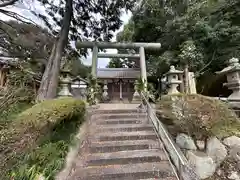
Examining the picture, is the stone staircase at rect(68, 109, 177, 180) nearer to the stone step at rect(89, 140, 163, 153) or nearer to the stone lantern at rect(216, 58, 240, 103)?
the stone step at rect(89, 140, 163, 153)

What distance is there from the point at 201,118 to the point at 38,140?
10.5ft

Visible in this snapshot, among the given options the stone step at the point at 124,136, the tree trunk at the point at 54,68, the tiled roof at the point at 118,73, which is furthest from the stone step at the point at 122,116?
the tiled roof at the point at 118,73

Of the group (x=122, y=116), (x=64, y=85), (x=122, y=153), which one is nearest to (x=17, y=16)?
(x=64, y=85)

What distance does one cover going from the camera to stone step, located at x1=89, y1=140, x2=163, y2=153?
3.58m

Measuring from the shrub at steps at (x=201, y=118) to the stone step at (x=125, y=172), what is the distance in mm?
988

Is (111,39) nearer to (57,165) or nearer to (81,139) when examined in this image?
(81,139)

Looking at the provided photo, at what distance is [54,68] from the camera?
719 centimetres

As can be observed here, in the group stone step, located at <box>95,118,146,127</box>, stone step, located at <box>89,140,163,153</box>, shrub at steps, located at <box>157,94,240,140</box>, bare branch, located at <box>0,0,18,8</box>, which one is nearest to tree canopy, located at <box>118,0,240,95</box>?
shrub at steps, located at <box>157,94,240,140</box>

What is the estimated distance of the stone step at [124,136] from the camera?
3933 mm

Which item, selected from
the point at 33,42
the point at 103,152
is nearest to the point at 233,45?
the point at 103,152

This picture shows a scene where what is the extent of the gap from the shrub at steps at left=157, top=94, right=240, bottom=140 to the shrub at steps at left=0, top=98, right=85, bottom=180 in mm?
2312

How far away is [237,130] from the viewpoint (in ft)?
11.6

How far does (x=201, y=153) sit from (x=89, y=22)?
8.37 metres

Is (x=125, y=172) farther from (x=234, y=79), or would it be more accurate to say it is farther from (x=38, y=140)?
(x=234, y=79)
